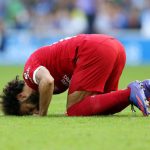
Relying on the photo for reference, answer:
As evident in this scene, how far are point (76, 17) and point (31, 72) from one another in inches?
795

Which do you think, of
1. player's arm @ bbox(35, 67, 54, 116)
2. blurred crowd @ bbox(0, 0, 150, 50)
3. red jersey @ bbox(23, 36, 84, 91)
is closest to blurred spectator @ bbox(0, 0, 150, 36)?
blurred crowd @ bbox(0, 0, 150, 50)

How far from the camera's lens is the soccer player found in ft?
33.7

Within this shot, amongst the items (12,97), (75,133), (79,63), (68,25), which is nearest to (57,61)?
(79,63)

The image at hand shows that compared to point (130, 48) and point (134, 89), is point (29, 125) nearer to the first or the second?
point (134, 89)

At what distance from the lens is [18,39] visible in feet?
95.0

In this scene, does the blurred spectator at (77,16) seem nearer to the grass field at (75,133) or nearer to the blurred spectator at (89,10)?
the blurred spectator at (89,10)

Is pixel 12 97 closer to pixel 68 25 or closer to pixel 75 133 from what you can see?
pixel 75 133

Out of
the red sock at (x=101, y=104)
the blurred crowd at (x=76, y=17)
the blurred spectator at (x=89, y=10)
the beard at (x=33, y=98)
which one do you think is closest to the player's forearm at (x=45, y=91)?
the beard at (x=33, y=98)

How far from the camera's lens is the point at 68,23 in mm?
29922

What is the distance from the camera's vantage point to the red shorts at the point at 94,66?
1030cm

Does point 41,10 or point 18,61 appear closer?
point 18,61

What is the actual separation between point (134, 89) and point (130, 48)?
18778 millimetres

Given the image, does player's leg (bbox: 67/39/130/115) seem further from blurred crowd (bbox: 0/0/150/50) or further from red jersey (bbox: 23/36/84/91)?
blurred crowd (bbox: 0/0/150/50)

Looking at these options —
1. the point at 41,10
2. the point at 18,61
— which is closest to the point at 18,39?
the point at 18,61
